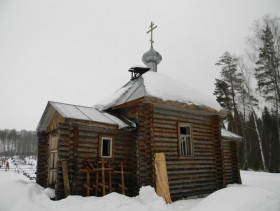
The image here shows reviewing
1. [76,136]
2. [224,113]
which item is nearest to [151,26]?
[224,113]

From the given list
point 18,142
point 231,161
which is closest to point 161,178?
point 231,161

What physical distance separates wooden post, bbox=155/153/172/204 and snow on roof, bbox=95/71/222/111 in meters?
2.48

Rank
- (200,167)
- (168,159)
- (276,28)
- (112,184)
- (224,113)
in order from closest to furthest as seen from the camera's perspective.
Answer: (112,184)
(168,159)
(200,167)
(224,113)
(276,28)

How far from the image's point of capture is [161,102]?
10.2 metres

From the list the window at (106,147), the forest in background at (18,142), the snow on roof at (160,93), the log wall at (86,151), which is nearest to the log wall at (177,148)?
the snow on roof at (160,93)

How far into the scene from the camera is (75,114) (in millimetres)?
9398

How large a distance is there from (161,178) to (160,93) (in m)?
3.50

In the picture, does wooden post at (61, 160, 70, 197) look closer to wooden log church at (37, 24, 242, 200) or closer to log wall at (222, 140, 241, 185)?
wooden log church at (37, 24, 242, 200)

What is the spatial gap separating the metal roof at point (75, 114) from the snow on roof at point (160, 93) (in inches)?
45.4

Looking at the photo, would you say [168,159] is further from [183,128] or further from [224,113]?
[224,113]

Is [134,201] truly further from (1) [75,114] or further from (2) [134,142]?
(1) [75,114]

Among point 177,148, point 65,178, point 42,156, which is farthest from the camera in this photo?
point 42,156

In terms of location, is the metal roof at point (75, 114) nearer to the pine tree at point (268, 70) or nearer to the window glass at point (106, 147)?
the window glass at point (106, 147)

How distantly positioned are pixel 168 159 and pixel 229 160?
765 cm
